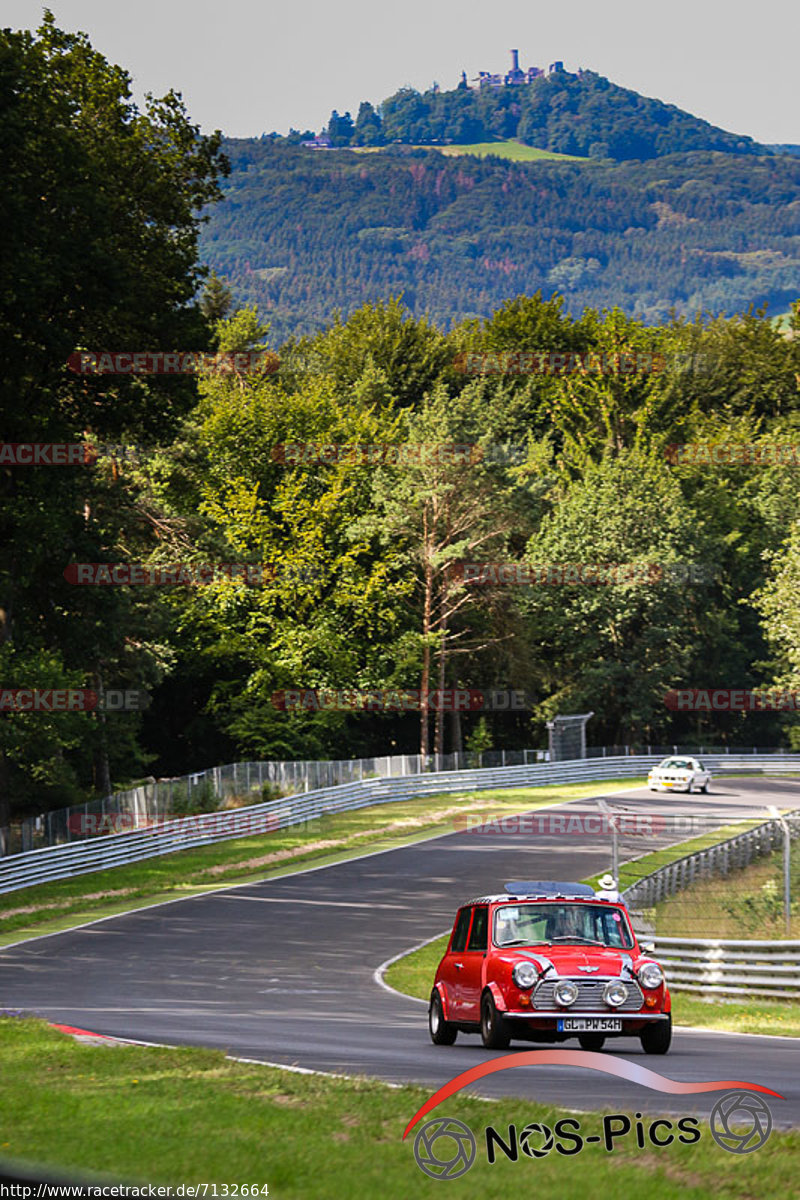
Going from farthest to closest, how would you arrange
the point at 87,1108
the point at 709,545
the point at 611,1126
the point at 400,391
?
the point at 400,391 → the point at 709,545 → the point at 87,1108 → the point at 611,1126

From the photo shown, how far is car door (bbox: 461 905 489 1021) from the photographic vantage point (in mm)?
13812

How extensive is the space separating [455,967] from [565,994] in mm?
1848

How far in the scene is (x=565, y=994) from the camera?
42.8 feet

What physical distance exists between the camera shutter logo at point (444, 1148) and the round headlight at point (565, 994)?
4758 millimetres

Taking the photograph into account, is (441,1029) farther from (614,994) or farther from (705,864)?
(705,864)

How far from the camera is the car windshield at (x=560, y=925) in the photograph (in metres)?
14.0

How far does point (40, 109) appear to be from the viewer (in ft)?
109

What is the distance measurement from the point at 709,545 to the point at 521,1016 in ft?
237

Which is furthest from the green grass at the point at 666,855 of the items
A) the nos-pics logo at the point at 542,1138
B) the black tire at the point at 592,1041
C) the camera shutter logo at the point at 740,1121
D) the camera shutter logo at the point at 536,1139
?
the camera shutter logo at the point at 536,1139

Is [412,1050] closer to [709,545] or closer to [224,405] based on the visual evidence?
[224,405]

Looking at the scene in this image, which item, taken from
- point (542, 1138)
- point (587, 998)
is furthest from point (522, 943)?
point (542, 1138)

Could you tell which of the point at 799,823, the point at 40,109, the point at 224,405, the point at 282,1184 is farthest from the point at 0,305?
the point at 224,405

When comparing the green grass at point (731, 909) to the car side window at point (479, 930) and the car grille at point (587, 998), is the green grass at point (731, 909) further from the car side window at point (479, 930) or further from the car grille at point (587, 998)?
the car grille at point (587, 998)

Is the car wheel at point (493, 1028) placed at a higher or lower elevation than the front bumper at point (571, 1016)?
lower
